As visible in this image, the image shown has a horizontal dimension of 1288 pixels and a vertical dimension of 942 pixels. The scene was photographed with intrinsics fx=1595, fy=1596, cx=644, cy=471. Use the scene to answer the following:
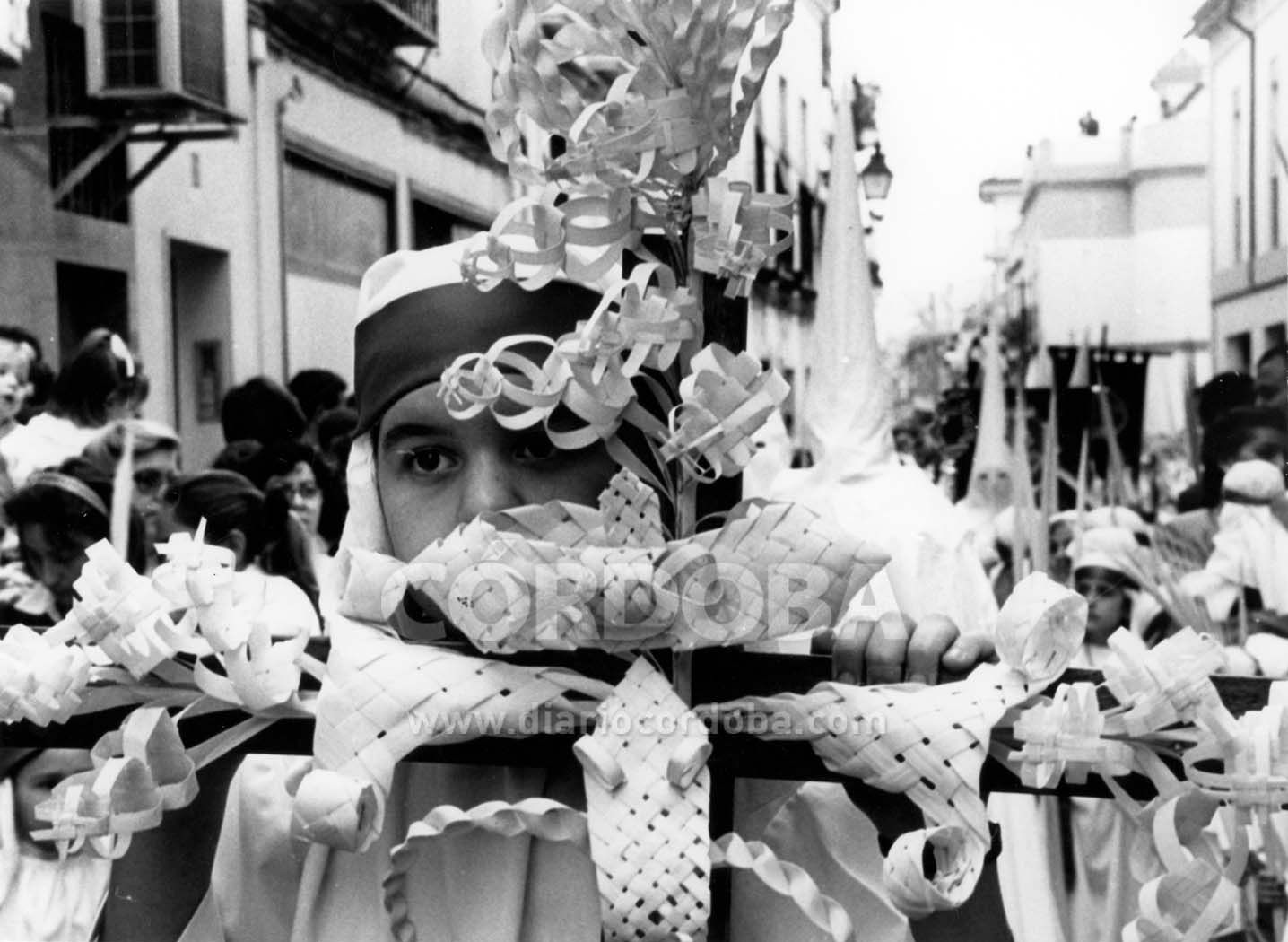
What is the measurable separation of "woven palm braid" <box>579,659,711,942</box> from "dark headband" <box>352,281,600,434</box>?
11.5 inches

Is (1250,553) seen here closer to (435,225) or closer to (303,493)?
(435,225)

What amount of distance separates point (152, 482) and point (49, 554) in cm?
43

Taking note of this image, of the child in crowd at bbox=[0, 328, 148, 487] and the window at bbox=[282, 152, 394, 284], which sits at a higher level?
the window at bbox=[282, 152, 394, 284]

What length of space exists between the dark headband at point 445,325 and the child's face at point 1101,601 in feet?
7.05

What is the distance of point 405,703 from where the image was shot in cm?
85

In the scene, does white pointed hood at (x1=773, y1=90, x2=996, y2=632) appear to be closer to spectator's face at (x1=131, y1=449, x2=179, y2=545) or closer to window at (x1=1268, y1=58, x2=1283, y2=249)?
spectator's face at (x1=131, y1=449, x2=179, y2=545)

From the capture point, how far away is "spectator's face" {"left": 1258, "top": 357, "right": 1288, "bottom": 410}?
133 inches

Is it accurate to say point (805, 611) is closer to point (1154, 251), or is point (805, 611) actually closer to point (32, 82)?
point (32, 82)

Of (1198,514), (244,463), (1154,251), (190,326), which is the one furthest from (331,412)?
(1154,251)

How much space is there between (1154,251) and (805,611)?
11.7 ft

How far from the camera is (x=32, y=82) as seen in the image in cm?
310

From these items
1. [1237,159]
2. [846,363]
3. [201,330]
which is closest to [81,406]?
[201,330]

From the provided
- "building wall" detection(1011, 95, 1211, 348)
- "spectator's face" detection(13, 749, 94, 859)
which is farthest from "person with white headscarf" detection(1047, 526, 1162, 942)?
"spectator's face" detection(13, 749, 94, 859)

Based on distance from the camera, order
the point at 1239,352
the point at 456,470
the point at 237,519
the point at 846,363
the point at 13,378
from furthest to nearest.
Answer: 1. the point at 1239,352
2. the point at 13,378
3. the point at 237,519
4. the point at 846,363
5. the point at 456,470
